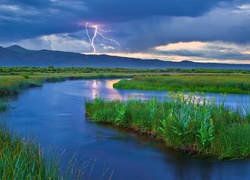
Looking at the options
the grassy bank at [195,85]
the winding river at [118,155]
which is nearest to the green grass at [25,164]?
the winding river at [118,155]

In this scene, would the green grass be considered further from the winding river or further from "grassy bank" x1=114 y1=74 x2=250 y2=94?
"grassy bank" x1=114 y1=74 x2=250 y2=94

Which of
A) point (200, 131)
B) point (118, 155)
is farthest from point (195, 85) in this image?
point (200, 131)

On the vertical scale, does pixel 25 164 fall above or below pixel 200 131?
above

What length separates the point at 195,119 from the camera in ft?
48.2

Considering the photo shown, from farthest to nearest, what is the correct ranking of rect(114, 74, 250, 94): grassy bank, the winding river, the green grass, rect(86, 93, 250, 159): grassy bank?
rect(114, 74, 250, 94): grassy bank
rect(86, 93, 250, 159): grassy bank
the winding river
the green grass

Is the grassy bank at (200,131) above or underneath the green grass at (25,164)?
underneath

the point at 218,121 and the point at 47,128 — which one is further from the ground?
the point at 218,121

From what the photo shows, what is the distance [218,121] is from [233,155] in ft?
7.92

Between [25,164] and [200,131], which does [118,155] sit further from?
[25,164]

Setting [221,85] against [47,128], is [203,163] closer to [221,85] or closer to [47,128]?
[47,128]

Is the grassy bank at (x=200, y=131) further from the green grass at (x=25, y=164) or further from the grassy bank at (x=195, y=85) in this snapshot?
the grassy bank at (x=195, y=85)

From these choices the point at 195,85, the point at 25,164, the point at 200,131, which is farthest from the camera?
the point at 195,85

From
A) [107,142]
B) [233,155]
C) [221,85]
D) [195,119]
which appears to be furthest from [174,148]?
[221,85]

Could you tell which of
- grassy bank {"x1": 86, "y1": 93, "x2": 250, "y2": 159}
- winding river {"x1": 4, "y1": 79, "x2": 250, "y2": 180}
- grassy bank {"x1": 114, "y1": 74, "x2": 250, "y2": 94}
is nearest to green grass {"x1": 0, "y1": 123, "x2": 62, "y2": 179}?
winding river {"x1": 4, "y1": 79, "x2": 250, "y2": 180}
